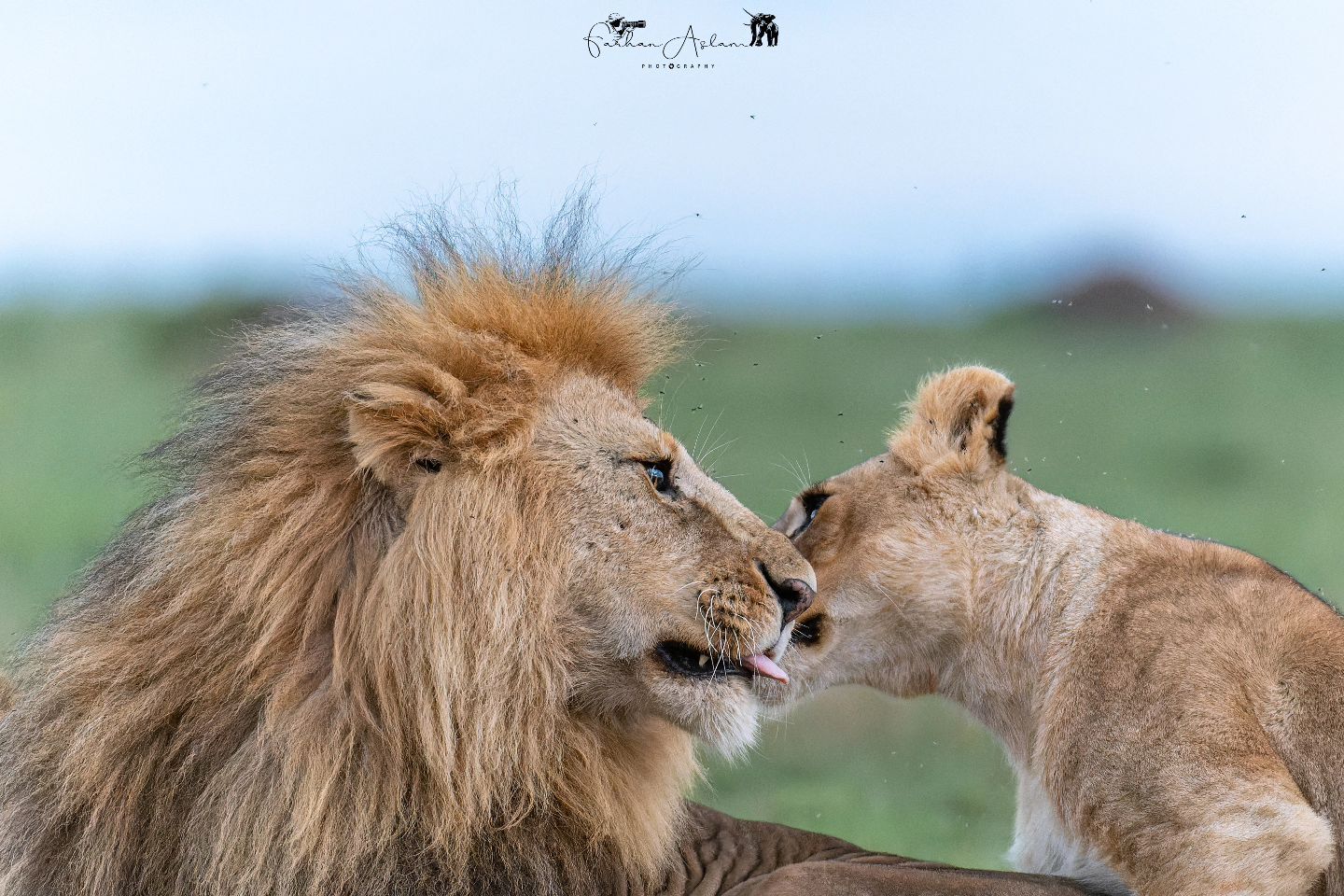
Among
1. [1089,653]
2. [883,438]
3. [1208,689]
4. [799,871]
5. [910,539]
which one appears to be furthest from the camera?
[883,438]

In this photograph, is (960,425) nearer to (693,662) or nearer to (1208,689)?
(1208,689)

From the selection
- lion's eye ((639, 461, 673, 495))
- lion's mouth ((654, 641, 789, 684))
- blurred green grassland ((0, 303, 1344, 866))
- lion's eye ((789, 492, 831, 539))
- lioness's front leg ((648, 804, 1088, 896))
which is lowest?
blurred green grassland ((0, 303, 1344, 866))

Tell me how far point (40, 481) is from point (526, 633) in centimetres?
980

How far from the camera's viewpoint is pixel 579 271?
3.42 meters

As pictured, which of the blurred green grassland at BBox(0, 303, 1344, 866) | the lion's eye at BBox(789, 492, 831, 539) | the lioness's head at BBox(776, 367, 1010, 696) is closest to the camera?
the lioness's head at BBox(776, 367, 1010, 696)

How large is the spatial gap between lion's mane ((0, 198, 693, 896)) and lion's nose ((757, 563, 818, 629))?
1.37ft

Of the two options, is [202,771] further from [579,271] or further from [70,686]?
[579,271]

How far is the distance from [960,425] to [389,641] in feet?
5.79

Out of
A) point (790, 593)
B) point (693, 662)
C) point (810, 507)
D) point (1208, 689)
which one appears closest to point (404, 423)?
point (693, 662)

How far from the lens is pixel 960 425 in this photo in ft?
13.4

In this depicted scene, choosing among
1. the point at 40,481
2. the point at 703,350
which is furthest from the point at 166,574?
the point at 703,350

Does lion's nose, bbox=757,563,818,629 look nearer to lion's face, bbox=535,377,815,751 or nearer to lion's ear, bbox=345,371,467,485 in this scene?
lion's face, bbox=535,377,815,751

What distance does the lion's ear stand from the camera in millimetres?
2957

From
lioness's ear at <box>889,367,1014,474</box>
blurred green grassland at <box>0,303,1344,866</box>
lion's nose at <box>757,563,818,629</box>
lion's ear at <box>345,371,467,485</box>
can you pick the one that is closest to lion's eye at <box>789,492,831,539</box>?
lioness's ear at <box>889,367,1014,474</box>
